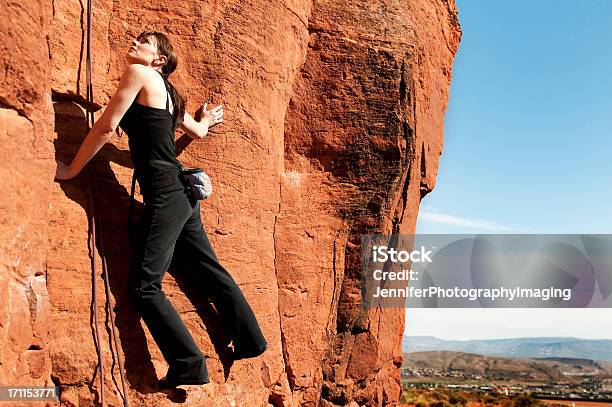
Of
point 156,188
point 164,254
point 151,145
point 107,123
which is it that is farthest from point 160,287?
point 107,123

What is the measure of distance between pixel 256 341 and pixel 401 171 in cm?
278

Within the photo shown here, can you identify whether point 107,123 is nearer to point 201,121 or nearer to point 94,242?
point 94,242

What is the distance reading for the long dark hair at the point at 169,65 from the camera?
4.75 meters

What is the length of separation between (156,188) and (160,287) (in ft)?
2.26

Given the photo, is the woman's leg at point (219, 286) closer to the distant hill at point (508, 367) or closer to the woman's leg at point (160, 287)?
the woman's leg at point (160, 287)

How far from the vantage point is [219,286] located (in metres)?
4.91

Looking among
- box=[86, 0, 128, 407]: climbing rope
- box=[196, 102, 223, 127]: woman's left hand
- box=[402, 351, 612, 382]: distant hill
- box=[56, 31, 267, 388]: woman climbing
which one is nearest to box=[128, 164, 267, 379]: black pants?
box=[56, 31, 267, 388]: woman climbing

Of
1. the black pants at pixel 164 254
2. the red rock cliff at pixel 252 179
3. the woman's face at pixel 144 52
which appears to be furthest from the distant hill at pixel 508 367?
the woman's face at pixel 144 52

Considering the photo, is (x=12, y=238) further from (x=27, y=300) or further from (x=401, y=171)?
(x=401, y=171)

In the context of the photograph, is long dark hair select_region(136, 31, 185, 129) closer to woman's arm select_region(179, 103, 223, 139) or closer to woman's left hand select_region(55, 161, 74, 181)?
woman's arm select_region(179, 103, 223, 139)

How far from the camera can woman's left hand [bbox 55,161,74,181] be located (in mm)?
4465

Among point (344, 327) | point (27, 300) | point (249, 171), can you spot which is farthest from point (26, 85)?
point (344, 327)

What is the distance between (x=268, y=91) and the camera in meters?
6.04

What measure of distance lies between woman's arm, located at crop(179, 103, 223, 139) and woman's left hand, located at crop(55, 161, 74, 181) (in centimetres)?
92
